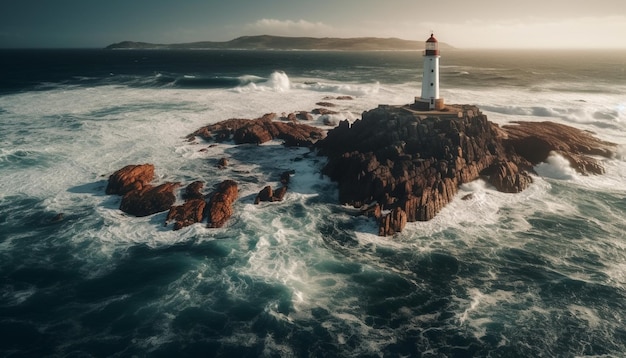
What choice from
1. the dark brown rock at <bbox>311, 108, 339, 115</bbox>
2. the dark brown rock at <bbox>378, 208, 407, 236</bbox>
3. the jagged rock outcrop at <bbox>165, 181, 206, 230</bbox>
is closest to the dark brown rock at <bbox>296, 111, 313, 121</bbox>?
the dark brown rock at <bbox>311, 108, 339, 115</bbox>

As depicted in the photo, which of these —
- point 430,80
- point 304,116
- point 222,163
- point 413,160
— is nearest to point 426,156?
point 413,160

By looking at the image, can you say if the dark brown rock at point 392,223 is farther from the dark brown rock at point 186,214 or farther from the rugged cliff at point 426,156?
the dark brown rock at point 186,214

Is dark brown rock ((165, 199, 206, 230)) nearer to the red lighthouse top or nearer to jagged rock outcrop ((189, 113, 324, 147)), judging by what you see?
jagged rock outcrop ((189, 113, 324, 147))

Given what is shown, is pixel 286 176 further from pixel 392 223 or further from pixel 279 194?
pixel 392 223

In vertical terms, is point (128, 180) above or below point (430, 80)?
below

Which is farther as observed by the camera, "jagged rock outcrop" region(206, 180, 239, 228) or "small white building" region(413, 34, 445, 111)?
"small white building" region(413, 34, 445, 111)

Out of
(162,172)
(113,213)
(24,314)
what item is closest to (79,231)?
(113,213)

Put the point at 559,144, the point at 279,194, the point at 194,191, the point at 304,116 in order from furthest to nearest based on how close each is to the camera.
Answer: the point at 304,116 < the point at 559,144 < the point at 279,194 < the point at 194,191

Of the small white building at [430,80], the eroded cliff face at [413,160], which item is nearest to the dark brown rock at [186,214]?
the eroded cliff face at [413,160]
